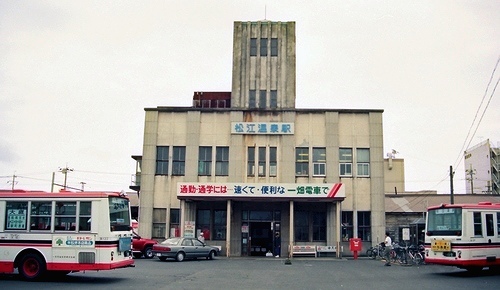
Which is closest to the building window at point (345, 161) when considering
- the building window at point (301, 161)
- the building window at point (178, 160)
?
the building window at point (301, 161)

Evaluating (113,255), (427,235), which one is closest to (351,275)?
(427,235)

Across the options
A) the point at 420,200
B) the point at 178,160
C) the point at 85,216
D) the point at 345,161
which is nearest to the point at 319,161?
the point at 345,161

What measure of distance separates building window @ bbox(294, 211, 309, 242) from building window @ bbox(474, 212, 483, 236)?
621 inches

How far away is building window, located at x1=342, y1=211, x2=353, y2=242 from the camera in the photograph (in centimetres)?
3441

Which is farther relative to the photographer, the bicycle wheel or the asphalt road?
the bicycle wheel

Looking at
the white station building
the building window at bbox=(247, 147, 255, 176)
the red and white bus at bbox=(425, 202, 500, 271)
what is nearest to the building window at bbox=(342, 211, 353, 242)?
the white station building

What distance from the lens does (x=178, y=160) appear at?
116 ft

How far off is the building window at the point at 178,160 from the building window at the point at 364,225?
506 inches

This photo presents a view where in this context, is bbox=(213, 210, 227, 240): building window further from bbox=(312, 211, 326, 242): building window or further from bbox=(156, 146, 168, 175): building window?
bbox=(312, 211, 326, 242): building window

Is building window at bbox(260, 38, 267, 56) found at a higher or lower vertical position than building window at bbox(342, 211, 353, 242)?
higher

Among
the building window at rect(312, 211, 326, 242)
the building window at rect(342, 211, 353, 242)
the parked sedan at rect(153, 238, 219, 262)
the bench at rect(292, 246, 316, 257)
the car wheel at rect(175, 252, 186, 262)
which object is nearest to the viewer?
the parked sedan at rect(153, 238, 219, 262)

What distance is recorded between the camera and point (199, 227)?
34.4 metres

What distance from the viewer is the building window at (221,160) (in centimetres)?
3512

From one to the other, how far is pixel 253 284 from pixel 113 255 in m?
4.79
